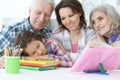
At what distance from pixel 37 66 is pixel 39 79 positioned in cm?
23

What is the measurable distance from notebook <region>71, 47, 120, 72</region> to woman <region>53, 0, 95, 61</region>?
42 cm

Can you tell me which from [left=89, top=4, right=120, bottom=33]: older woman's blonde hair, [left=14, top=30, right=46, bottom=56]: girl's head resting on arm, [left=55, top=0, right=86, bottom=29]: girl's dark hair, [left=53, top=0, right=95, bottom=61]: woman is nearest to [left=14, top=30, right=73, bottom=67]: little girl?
[left=14, top=30, right=46, bottom=56]: girl's head resting on arm

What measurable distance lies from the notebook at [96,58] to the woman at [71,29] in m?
0.42

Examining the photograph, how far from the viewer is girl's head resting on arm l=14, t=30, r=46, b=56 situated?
1.18 m

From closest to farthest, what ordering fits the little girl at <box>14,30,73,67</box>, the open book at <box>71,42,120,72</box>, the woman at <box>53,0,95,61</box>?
the open book at <box>71,42,120,72</box>, the little girl at <box>14,30,73,67</box>, the woman at <box>53,0,95,61</box>

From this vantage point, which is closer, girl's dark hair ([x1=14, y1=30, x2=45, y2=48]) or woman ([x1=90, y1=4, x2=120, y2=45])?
girl's dark hair ([x1=14, y1=30, x2=45, y2=48])

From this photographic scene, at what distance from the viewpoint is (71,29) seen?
1.47m

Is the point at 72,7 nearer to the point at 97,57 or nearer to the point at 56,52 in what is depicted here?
the point at 56,52

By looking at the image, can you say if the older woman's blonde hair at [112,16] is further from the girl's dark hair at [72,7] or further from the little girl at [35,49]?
the little girl at [35,49]

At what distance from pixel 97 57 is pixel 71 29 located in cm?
57

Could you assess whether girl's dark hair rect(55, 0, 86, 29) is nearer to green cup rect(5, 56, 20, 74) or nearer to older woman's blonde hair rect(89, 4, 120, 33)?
older woman's blonde hair rect(89, 4, 120, 33)

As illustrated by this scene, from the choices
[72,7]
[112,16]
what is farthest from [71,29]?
[112,16]

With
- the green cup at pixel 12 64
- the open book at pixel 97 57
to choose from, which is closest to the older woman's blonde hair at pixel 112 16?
the open book at pixel 97 57

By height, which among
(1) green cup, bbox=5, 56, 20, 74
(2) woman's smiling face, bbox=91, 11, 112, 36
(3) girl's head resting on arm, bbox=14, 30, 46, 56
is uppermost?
(2) woman's smiling face, bbox=91, 11, 112, 36
